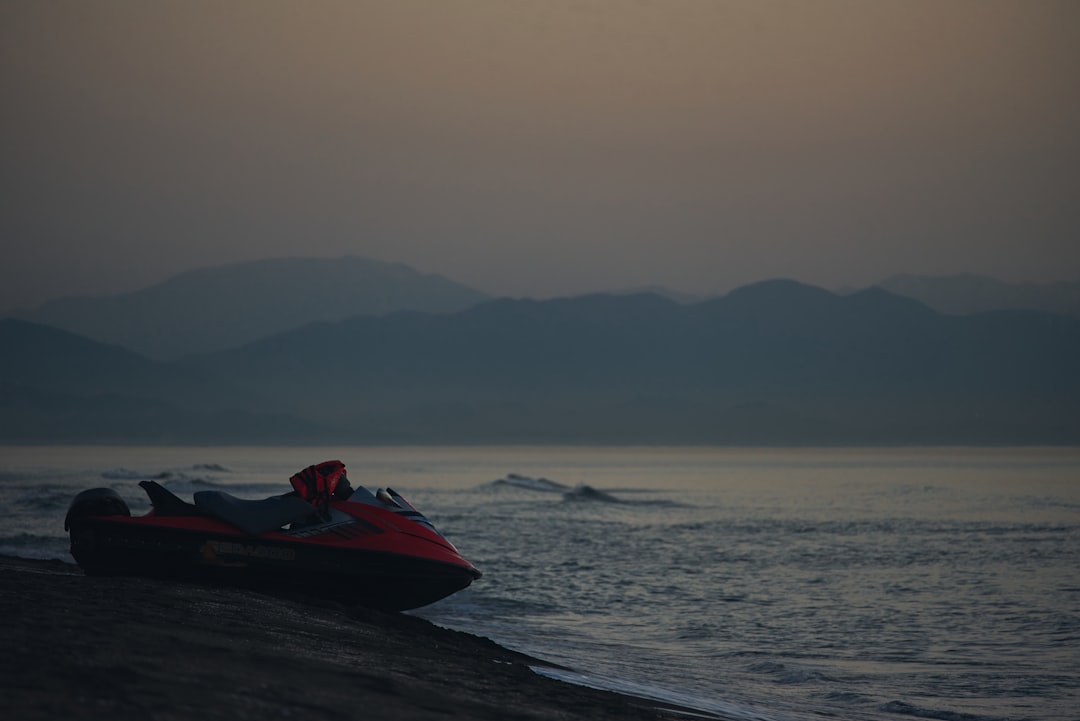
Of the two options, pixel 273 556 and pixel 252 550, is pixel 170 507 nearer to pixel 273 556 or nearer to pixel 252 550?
pixel 252 550

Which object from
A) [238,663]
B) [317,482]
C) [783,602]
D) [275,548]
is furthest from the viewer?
[783,602]

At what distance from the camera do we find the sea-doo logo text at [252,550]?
10.9m

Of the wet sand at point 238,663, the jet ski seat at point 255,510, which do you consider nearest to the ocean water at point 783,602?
the wet sand at point 238,663

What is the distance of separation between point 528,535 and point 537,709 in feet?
71.0

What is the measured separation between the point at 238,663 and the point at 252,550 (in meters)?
4.37

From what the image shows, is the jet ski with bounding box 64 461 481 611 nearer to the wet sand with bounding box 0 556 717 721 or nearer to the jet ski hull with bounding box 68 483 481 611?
the jet ski hull with bounding box 68 483 481 611

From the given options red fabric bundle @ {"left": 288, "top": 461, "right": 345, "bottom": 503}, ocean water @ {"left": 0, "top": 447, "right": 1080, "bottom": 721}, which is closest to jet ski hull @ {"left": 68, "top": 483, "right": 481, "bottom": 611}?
red fabric bundle @ {"left": 288, "top": 461, "right": 345, "bottom": 503}

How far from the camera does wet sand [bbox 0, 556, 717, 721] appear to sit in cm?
555

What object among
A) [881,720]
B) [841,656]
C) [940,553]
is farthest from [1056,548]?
[881,720]

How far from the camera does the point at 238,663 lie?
264 inches

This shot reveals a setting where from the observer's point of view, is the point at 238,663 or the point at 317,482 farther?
the point at 317,482

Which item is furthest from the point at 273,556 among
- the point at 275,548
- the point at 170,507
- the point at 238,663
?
the point at 238,663

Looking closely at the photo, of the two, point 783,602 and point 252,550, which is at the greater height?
point 252,550

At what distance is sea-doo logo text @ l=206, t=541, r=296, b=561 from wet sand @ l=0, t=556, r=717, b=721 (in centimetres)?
41
